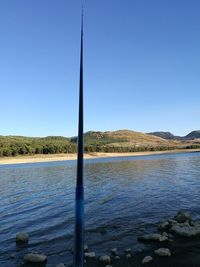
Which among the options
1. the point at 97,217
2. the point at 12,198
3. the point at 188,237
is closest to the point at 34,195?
the point at 12,198

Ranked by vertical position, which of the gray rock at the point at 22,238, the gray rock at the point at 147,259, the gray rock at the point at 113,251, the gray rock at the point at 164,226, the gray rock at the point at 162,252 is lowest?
the gray rock at the point at 22,238

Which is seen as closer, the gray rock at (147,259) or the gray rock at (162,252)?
the gray rock at (147,259)

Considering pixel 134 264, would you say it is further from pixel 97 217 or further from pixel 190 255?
pixel 97 217

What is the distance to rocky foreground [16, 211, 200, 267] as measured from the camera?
62.5 ft

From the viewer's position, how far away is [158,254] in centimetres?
2012

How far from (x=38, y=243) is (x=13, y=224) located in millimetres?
8478

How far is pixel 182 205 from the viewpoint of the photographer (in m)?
37.6

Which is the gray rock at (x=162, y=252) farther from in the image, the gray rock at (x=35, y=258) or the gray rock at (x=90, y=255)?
the gray rock at (x=35, y=258)

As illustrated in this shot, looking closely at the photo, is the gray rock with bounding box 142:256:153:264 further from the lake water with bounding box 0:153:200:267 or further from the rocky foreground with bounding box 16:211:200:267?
the lake water with bounding box 0:153:200:267

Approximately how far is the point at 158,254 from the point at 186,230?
5331 mm

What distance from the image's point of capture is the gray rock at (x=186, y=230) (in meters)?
24.0

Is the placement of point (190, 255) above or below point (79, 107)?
below

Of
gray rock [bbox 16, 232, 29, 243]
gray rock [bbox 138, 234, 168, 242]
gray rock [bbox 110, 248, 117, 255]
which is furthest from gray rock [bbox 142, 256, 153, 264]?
gray rock [bbox 16, 232, 29, 243]

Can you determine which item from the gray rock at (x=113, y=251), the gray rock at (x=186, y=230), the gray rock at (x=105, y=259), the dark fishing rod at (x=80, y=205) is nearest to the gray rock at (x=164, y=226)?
the gray rock at (x=186, y=230)
